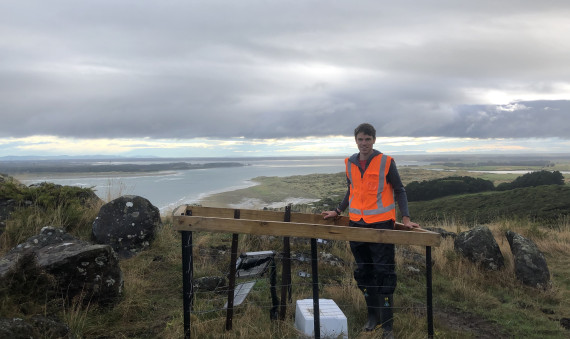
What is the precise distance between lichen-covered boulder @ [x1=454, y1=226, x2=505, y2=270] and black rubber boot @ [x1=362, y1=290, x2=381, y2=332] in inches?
143

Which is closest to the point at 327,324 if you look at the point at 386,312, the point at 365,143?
the point at 386,312

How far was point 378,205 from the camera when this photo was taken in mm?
4148

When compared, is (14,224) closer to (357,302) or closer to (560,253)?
(357,302)

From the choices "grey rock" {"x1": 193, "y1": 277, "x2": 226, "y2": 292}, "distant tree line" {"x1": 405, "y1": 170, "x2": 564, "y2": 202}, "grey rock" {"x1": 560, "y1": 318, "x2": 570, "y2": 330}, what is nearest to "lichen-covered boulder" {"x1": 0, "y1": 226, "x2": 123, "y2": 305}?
"grey rock" {"x1": 193, "y1": 277, "x2": 226, "y2": 292}

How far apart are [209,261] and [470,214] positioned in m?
17.3

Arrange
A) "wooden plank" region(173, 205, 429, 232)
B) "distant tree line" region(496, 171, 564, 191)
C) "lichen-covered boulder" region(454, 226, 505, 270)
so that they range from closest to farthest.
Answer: "wooden plank" region(173, 205, 429, 232)
"lichen-covered boulder" region(454, 226, 505, 270)
"distant tree line" region(496, 171, 564, 191)

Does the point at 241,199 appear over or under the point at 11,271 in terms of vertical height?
under

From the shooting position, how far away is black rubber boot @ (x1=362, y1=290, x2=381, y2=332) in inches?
169

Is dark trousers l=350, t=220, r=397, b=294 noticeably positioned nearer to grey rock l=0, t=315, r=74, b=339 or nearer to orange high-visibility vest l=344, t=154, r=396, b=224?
orange high-visibility vest l=344, t=154, r=396, b=224

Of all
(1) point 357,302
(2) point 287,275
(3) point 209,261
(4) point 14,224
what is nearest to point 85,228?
(4) point 14,224

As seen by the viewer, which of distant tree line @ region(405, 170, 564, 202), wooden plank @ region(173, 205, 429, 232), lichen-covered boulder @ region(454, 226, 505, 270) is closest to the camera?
wooden plank @ region(173, 205, 429, 232)

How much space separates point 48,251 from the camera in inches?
197

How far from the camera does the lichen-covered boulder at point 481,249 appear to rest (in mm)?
7012

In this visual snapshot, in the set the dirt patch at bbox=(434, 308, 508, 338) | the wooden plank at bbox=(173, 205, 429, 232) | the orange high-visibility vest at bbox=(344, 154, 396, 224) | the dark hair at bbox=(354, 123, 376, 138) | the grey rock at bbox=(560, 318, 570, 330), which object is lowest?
the grey rock at bbox=(560, 318, 570, 330)
